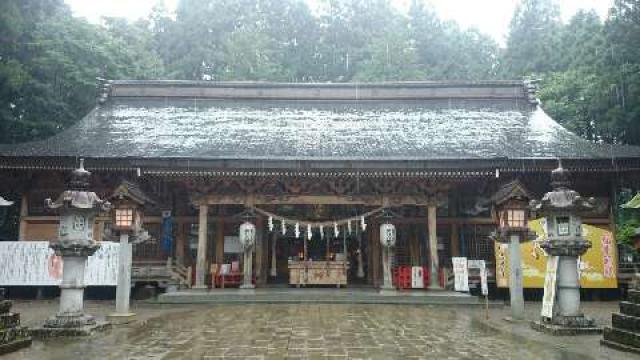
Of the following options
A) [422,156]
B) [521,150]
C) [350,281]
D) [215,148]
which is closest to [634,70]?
[521,150]

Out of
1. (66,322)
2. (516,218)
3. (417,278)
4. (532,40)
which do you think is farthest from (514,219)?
(532,40)

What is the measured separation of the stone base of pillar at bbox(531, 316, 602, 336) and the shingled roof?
23.5 ft

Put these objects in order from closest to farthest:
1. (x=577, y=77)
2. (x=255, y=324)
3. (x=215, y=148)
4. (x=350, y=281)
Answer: (x=255, y=324) → (x=215, y=148) → (x=350, y=281) → (x=577, y=77)

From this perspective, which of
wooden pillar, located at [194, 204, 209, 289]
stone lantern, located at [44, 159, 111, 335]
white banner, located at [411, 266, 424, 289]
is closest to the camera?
stone lantern, located at [44, 159, 111, 335]

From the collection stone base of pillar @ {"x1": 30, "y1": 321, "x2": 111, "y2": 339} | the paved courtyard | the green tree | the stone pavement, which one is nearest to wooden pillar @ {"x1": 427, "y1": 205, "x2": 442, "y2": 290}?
the stone pavement

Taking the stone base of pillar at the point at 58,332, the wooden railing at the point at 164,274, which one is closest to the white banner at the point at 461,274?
the wooden railing at the point at 164,274

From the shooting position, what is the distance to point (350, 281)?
2003 centimetres

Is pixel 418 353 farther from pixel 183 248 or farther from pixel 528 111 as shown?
pixel 528 111

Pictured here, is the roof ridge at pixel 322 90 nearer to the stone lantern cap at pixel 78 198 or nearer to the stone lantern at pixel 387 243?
the stone lantern at pixel 387 243

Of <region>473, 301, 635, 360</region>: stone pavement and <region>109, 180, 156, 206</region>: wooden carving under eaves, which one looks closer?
<region>473, 301, 635, 360</region>: stone pavement

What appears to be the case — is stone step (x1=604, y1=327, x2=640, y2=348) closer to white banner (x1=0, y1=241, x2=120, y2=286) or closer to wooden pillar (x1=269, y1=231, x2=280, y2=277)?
wooden pillar (x1=269, y1=231, x2=280, y2=277)

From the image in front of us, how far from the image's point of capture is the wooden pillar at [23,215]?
709 inches

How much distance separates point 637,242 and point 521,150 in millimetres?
9433

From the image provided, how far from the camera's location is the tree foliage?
2430 cm
